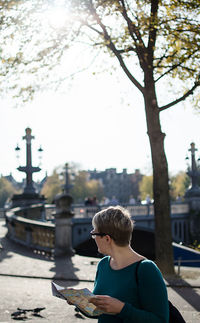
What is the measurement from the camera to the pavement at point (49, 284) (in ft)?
21.2

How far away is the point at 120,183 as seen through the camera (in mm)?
137000

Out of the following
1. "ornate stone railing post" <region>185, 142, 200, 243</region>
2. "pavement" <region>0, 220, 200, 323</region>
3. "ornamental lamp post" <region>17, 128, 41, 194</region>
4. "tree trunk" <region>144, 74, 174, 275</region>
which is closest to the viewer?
"pavement" <region>0, 220, 200, 323</region>

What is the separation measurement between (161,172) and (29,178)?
18.5 m

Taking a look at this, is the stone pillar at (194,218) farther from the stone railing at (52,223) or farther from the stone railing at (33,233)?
the stone railing at (33,233)

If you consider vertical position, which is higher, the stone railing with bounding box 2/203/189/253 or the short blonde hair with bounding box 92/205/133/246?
the short blonde hair with bounding box 92/205/133/246

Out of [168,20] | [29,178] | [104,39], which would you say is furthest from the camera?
[29,178]

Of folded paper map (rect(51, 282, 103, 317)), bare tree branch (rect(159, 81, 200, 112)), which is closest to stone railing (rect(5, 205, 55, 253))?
bare tree branch (rect(159, 81, 200, 112))

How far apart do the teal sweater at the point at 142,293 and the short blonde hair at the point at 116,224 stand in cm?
17

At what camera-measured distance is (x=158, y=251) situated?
10664 millimetres

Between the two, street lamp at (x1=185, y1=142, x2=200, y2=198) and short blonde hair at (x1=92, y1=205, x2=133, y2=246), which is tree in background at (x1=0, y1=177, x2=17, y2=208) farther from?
short blonde hair at (x1=92, y1=205, x2=133, y2=246)

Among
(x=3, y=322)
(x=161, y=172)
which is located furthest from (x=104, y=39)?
(x=3, y=322)

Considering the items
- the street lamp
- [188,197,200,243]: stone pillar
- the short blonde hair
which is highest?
the street lamp

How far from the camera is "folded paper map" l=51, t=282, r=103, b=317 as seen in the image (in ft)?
8.19

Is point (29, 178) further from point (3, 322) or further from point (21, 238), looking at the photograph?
point (3, 322)
